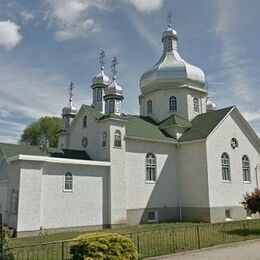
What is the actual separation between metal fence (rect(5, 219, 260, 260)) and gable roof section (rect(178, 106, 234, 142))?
25.8 ft

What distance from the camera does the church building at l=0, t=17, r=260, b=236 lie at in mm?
19031

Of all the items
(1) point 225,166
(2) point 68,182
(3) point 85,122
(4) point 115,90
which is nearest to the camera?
(2) point 68,182

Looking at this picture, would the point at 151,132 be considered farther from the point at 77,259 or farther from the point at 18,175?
the point at 77,259

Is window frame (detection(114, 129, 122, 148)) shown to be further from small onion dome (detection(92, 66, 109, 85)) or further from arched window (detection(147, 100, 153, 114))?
arched window (detection(147, 100, 153, 114))

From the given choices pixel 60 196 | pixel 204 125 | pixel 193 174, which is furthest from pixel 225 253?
pixel 204 125

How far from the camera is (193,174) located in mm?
24781

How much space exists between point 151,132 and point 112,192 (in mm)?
6021

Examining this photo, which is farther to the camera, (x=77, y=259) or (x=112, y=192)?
(x=112, y=192)

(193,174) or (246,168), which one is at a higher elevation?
(246,168)

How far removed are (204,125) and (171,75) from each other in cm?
567

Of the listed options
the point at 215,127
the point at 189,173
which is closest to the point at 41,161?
the point at 189,173

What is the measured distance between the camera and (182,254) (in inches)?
473

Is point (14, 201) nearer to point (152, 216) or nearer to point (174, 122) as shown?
point (152, 216)

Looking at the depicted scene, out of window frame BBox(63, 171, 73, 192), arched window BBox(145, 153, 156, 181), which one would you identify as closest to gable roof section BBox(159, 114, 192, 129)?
arched window BBox(145, 153, 156, 181)
